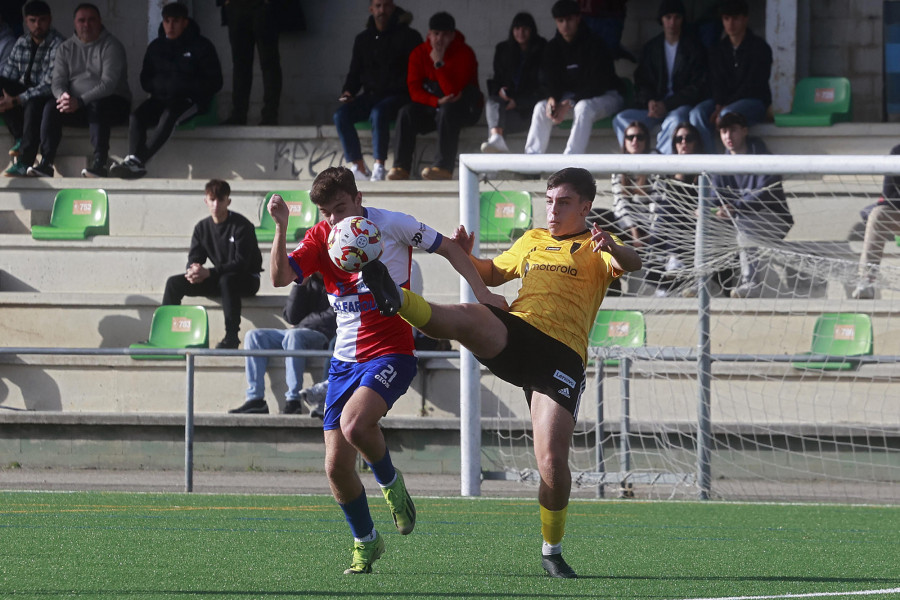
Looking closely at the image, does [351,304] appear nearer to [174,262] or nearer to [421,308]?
[421,308]

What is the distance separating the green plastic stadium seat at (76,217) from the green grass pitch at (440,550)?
4.30 m

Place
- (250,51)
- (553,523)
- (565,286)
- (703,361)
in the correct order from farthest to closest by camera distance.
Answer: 1. (250,51)
2. (703,361)
3. (565,286)
4. (553,523)

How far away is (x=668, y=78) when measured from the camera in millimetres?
12688

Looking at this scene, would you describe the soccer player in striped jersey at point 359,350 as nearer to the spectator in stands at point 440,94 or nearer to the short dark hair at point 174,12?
the spectator in stands at point 440,94

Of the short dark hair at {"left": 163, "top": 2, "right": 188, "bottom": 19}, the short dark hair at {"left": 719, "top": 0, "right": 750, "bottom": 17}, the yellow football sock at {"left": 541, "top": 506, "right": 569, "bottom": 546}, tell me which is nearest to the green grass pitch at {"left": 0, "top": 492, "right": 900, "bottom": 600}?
the yellow football sock at {"left": 541, "top": 506, "right": 569, "bottom": 546}

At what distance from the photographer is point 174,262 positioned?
12.2m

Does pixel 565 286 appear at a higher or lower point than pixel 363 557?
higher

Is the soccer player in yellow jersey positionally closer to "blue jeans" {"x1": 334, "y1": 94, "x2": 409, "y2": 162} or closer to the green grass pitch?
the green grass pitch

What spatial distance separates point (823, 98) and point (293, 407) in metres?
6.93

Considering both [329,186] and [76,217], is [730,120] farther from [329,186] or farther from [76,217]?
[329,186]

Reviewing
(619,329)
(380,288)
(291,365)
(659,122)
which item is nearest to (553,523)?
(380,288)

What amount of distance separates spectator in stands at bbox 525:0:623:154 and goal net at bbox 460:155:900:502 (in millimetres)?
1905

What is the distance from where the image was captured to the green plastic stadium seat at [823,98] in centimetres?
1337

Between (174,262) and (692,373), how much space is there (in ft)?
17.4
